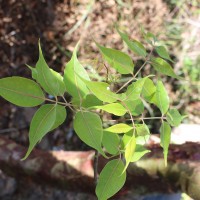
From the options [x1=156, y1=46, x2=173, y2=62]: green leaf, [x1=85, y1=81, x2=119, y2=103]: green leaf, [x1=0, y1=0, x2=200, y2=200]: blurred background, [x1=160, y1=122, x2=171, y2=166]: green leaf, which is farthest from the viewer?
[x1=0, y1=0, x2=200, y2=200]: blurred background

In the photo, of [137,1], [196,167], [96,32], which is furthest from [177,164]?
[137,1]

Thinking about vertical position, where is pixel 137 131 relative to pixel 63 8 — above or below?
above

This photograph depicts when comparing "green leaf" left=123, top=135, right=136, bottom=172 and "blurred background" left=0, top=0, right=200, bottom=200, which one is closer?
"green leaf" left=123, top=135, right=136, bottom=172

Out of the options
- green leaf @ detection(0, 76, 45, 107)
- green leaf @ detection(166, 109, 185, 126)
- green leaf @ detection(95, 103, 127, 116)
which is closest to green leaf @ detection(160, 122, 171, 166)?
green leaf @ detection(166, 109, 185, 126)

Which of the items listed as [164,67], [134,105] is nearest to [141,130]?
[134,105]

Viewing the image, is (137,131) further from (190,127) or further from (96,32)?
(96,32)

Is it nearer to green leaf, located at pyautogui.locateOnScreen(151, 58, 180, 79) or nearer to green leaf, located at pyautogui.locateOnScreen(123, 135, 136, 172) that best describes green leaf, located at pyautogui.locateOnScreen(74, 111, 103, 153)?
green leaf, located at pyautogui.locateOnScreen(123, 135, 136, 172)

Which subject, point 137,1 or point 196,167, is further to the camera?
point 137,1
